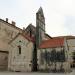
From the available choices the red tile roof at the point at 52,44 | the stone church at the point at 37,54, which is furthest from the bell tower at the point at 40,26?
the red tile roof at the point at 52,44

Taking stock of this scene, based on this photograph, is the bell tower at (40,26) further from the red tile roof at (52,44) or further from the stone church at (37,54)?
the red tile roof at (52,44)

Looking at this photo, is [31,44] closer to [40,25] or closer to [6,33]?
[40,25]

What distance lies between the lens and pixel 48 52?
126 ft

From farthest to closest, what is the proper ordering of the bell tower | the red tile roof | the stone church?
the bell tower
the red tile roof
the stone church

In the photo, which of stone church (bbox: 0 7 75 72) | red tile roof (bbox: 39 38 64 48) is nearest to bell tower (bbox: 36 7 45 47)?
stone church (bbox: 0 7 75 72)

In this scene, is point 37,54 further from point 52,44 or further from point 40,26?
point 40,26

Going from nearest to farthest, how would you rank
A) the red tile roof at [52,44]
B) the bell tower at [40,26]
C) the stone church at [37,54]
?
the stone church at [37,54] → the red tile roof at [52,44] → the bell tower at [40,26]

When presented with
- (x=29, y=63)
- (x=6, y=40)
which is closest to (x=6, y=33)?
(x=6, y=40)

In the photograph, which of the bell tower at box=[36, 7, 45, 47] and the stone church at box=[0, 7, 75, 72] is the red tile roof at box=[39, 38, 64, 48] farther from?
the bell tower at box=[36, 7, 45, 47]

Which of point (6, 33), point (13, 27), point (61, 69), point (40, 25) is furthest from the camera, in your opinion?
point (13, 27)

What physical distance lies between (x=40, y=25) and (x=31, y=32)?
6018 millimetres

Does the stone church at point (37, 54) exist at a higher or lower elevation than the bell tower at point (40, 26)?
lower

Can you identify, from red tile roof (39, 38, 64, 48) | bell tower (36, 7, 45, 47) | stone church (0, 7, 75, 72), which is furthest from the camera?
bell tower (36, 7, 45, 47)

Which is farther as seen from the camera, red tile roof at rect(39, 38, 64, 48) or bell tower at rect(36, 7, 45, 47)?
bell tower at rect(36, 7, 45, 47)
